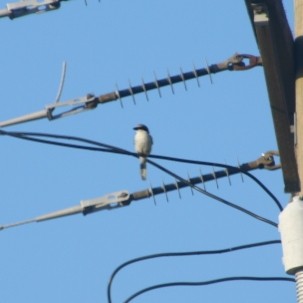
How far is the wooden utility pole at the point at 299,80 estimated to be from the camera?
4508mm

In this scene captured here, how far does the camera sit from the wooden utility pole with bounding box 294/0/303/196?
451 centimetres

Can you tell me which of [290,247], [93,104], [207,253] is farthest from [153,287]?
[290,247]

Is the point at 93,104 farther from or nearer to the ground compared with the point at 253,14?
nearer to the ground

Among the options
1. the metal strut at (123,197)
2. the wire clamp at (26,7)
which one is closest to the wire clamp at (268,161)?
the metal strut at (123,197)

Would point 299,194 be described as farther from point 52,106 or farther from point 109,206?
point 52,106

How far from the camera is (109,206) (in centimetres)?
528

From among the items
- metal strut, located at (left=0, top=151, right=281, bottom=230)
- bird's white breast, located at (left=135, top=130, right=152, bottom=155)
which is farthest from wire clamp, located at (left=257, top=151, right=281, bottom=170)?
bird's white breast, located at (left=135, top=130, right=152, bottom=155)

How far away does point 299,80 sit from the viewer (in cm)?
471

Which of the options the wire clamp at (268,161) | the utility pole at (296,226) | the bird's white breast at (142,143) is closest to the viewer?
the utility pole at (296,226)

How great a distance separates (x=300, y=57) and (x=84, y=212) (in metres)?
1.40

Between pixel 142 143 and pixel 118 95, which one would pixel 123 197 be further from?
pixel 142 143

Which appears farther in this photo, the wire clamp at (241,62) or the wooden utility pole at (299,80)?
the wire clamp at (241,62)

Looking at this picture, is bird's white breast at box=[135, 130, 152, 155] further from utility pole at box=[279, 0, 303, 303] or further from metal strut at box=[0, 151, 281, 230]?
utility pole at box=[279, 0, 303, 303]

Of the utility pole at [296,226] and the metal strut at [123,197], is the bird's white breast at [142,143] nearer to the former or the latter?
the metal strut at [123,197]
